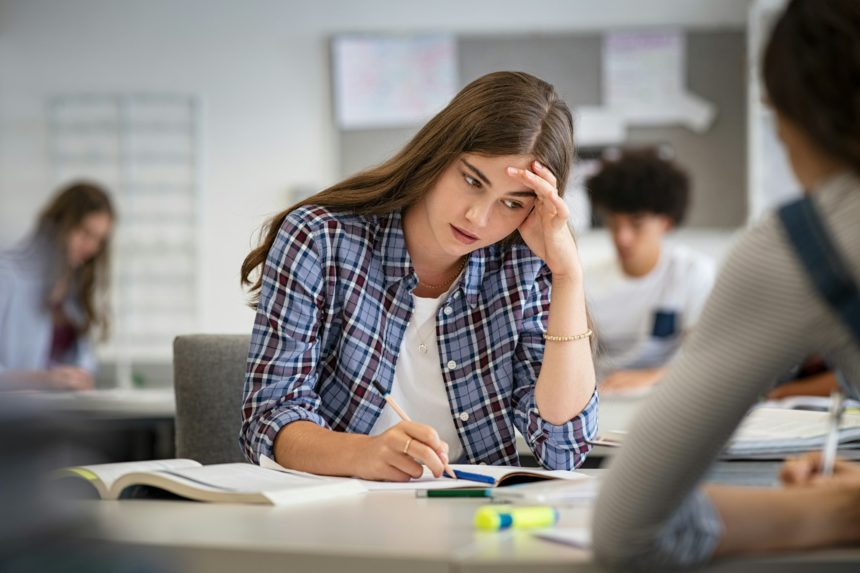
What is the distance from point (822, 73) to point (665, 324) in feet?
10.1

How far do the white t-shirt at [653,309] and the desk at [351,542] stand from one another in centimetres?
281

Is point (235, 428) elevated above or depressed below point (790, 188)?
below

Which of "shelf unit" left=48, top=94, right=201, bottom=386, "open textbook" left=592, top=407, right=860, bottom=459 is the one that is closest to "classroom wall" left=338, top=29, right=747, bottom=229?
"shelf unit" left=48, top=94, right=201, bottom=386

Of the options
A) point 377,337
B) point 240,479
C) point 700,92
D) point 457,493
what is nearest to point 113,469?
point 240,479

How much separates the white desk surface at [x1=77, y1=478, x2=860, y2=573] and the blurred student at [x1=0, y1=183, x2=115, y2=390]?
2.57 metres

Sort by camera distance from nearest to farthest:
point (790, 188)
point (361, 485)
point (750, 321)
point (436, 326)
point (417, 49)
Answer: point (750, 321), point (361, 485), point (436, 326), point (790, 188), point (417, 49)

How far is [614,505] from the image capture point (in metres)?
0.81

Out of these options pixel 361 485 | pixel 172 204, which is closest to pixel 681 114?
pixel 172 204

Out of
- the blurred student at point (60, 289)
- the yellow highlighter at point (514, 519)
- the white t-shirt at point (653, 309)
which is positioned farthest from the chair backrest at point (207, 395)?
the white t-shirt at point (653, 309)

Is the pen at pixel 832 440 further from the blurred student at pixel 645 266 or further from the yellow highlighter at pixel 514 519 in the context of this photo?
the blurred student at pixel 645 266

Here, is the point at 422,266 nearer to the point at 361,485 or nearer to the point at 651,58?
the point at 361,485

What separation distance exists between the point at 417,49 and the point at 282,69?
2.19 feet

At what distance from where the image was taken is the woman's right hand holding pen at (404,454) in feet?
4.15

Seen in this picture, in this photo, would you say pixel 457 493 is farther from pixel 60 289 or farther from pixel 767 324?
pixel 60 289
